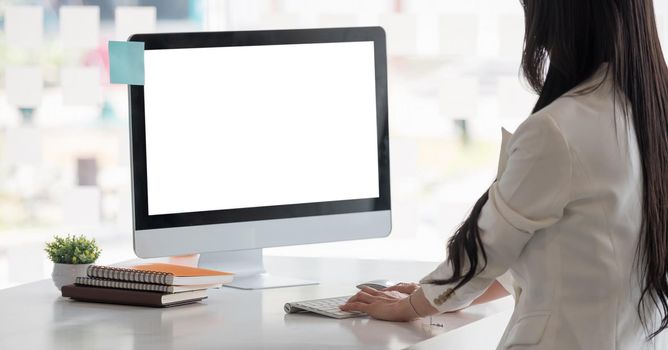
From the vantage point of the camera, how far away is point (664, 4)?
3531 millimetres

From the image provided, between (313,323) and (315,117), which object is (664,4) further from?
(313,323)

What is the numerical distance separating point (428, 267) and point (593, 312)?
0.82m

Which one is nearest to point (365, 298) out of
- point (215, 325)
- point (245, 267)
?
point (215, 325)

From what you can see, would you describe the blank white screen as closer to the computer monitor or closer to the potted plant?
the computer monitor

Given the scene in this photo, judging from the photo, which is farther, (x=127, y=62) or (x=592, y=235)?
(x=127, y=62)

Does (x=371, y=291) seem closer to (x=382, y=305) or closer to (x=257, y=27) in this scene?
(x=382, y=305)

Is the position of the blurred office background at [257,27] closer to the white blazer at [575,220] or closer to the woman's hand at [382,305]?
the woman's hand at [382,305]

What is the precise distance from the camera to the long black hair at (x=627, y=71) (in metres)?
1.41

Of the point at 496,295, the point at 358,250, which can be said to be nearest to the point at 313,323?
the point at 496,295

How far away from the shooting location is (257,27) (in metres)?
3.85

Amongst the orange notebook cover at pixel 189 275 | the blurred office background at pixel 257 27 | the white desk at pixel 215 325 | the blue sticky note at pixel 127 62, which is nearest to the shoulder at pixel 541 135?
the white desk at pixel 215 325

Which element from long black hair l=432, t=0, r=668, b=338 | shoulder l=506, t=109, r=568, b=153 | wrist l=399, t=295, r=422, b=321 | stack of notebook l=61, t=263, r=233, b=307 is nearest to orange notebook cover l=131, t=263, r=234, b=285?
stack of notebook l=61, t=263, r=233, b=307

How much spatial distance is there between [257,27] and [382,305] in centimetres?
233

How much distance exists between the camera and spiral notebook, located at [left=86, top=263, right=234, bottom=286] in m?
1.80
